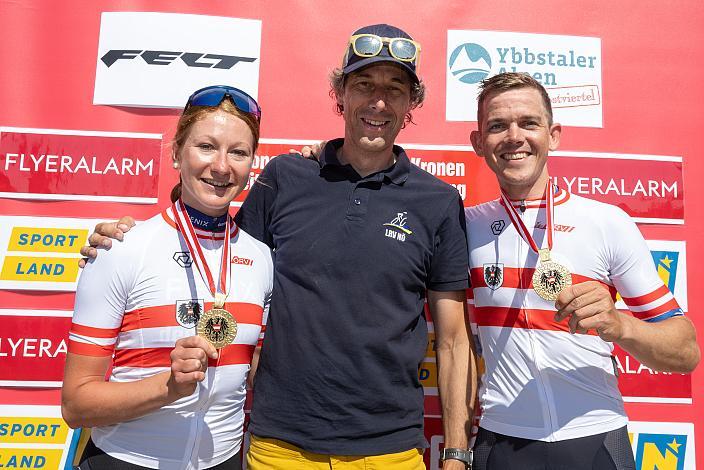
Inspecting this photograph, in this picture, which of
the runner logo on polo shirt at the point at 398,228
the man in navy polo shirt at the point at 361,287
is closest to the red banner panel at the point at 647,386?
the man in navy polo shirt at the point at 361,287

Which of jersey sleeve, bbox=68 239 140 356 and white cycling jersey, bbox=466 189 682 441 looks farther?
white cycling jersey, bbox=466 189 682 441

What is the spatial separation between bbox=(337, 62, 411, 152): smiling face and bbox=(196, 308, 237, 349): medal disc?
0.77 metres

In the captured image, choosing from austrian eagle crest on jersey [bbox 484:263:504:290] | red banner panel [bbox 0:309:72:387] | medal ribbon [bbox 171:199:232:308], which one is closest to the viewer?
medal ribbon [bbox 171:199:232:308]

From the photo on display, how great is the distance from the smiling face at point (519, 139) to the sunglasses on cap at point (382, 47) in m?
0.37

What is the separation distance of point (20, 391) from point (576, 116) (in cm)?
310

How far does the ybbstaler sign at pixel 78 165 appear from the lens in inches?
94.6

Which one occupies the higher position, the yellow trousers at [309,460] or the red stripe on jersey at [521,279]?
the red stripe on jersey at [521,279]

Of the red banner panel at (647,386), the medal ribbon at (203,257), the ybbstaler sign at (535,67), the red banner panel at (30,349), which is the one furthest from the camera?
the ybbstaler sign at (535,67)

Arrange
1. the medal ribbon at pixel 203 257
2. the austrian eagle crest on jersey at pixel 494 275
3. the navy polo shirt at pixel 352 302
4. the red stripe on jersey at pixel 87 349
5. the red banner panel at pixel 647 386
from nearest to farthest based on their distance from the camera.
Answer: the red stripe on jersey at pixel 87 349 < the medal ribbon at pixel 203 257 < the navy polo shirt at pixel 352 302 < the austrian eagle crest on jersey at pixel 494 275 < the red banner panel at pixel 647 386

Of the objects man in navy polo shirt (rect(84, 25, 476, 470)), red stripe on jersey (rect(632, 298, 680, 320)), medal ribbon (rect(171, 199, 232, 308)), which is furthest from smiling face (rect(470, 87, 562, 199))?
medal ribbon (rect(171, 199, 232, 308))

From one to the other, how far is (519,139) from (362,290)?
2.65ft

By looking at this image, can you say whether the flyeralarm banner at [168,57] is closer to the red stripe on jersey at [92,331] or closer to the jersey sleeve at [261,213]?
the jersey sleeve at [261,213]

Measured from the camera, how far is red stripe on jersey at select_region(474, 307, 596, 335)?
1.70m

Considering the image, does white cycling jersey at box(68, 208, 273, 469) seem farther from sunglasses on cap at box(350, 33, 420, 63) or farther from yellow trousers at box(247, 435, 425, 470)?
sunglasses on cap at box(350, 33, 420, 63)
